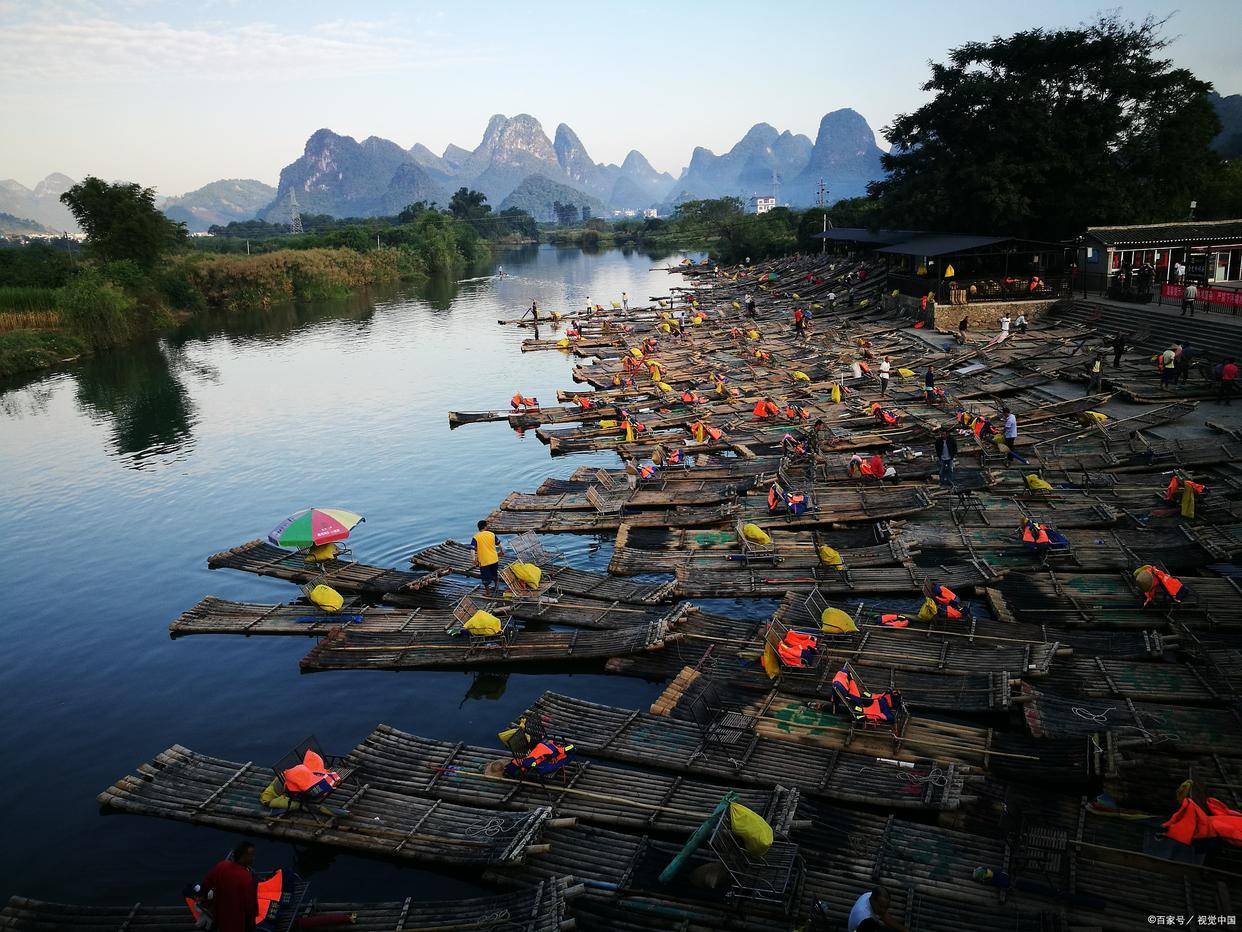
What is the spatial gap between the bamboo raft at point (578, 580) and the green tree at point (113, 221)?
2871 inches

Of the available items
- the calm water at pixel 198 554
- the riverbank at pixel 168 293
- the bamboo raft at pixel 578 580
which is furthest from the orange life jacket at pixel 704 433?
the riverbank at pixel 168 293

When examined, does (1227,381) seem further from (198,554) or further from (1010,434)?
(198,554)

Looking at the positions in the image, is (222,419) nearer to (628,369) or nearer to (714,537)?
(628,369)

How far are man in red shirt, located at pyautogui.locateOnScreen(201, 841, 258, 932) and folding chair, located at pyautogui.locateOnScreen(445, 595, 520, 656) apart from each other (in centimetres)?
754

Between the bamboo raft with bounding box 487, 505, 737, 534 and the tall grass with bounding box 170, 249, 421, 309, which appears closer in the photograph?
the bamboo raft with bounding box 487, 505, 737, 534

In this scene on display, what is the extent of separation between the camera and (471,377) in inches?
1909

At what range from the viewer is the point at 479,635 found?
54.2ft

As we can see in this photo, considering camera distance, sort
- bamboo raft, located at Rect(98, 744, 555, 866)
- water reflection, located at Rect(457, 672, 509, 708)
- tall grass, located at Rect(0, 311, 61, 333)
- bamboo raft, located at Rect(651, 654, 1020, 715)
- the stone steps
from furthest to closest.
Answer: tall grass, located at Rect(0, 311, 61, 333) → the stone steps → water reflection, located at Rect(457, 672, 509, 708) → bamboo raft, located at Rect(651, 654, 1020, 715) → bamboo raft, located at Rect(98, 744, 555, 866)

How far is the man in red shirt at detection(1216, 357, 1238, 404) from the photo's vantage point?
25.6 m

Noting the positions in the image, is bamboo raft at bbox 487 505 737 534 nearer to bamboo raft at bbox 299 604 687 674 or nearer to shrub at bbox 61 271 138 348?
bamboo raft at bbox 299 604 687 674

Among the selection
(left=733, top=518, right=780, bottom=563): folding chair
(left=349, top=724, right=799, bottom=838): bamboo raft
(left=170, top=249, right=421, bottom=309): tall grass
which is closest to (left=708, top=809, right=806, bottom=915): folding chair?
(left=349, top=724, right=799, bottom=838): bamboo raft

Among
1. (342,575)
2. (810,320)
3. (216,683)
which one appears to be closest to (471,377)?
(810,320)

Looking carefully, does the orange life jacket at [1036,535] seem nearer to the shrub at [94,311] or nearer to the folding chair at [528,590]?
the folding chair at [528,590]

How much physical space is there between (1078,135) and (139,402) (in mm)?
54750
